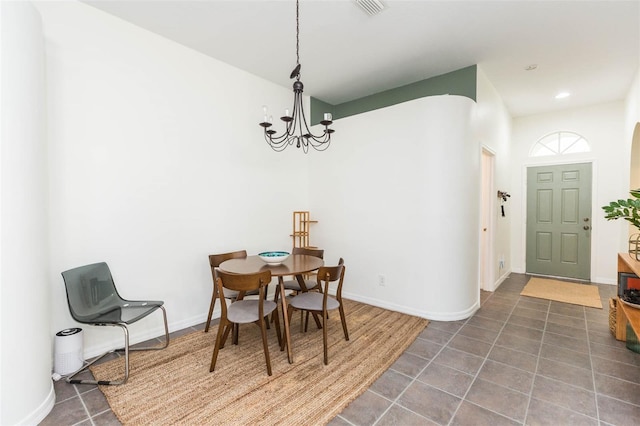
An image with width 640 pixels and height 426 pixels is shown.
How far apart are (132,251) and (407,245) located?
293 centimetres

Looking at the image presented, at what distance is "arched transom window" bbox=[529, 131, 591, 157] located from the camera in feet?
16.7

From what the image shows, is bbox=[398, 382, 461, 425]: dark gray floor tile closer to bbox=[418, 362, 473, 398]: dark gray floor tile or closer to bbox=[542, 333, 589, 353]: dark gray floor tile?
bbox=[418, 362, 473, 398]: dark gray floor tile

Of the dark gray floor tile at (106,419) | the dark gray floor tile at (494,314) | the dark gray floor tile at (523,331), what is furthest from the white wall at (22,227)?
the dark gray floor tile at (494,314)

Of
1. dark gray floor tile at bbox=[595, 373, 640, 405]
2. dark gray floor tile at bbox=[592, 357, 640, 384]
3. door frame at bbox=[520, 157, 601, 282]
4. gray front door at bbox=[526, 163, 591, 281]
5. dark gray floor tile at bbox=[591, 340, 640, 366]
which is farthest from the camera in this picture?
gray front door at bbox=[526, 163, 591, 281]

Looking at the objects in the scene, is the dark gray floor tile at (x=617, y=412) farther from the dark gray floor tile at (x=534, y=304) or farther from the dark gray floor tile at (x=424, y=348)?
the dark gray floor tile at (x=534, y=304)

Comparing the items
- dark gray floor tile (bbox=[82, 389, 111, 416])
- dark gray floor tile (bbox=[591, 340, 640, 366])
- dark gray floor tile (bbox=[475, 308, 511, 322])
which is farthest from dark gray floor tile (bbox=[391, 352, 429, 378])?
dark gray floor tile (bbox=[82, 389, 111, 416])

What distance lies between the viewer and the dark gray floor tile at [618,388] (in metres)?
2.01

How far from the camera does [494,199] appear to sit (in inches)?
171

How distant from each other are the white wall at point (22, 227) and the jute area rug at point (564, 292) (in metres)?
5.41

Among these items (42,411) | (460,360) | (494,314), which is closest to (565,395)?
(460,360)

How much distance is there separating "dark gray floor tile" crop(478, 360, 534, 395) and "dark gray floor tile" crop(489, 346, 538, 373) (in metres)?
0.08

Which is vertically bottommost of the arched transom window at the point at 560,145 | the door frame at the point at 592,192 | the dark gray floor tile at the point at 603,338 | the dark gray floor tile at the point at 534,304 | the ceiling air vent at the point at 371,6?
the dark gray floor tile at the point at 603,338

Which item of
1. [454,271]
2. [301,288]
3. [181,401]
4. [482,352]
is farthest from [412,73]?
[181,401]

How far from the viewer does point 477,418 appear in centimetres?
181
